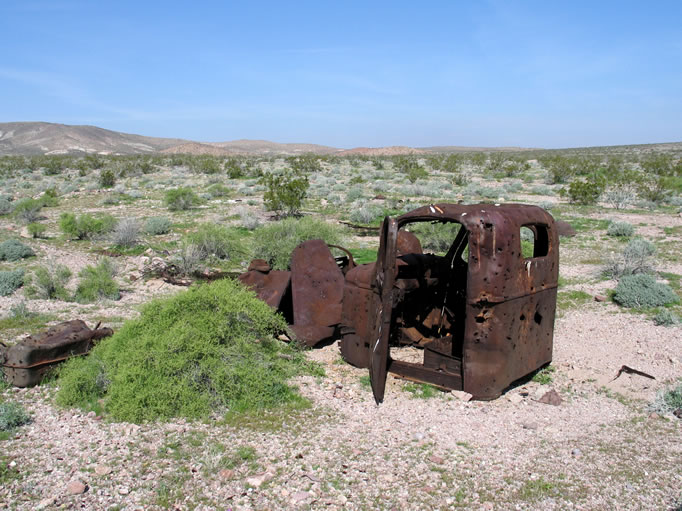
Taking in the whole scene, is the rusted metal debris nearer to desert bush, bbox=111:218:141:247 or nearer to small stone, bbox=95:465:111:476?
small stone, bbox=95:465:111:476

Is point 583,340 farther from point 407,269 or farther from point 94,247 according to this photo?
point 94,247

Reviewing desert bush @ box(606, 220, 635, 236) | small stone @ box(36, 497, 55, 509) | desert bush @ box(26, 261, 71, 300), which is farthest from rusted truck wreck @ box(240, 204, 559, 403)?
desert bush @ box(606, 220, 635, 236)

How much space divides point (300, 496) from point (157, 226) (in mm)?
11530

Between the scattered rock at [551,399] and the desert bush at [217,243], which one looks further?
the desert bush at [217,243]

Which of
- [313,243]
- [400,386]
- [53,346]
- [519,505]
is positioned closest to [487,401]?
[400,386]

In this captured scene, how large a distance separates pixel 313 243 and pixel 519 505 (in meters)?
4.05

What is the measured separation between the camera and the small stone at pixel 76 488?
336 cm

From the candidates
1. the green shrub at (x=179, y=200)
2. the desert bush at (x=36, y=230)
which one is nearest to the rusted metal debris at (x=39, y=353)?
the desert bush at (x=36, y=230)

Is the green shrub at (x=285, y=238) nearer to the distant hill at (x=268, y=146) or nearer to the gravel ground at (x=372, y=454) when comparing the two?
→ the gravel ground at (x=372, y=454)

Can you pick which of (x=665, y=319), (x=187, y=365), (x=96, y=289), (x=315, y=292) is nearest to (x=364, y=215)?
(x=96, y=289)

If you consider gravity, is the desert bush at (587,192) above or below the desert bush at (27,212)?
above

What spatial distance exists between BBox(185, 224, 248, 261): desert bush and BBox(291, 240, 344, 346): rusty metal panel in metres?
4.51

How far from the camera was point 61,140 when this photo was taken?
10744cm

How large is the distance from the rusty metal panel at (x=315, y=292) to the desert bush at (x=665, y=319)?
4.13 metres
